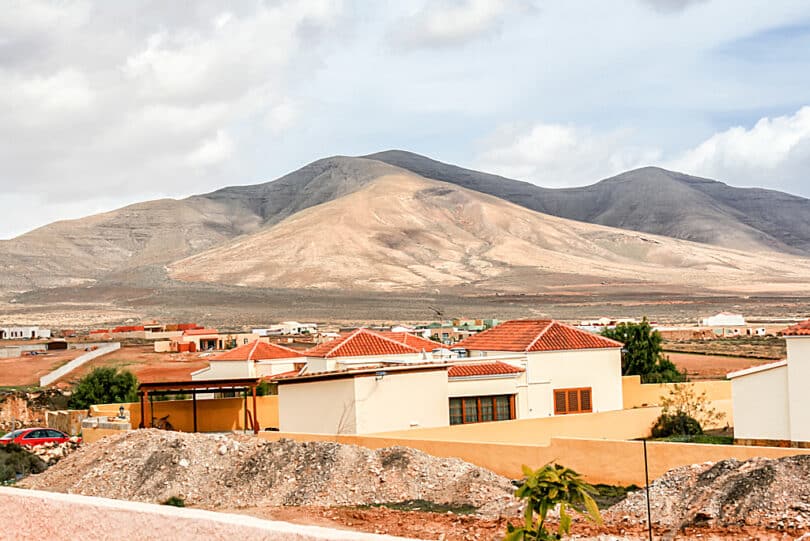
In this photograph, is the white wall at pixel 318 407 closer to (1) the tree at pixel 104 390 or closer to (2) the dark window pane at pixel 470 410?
(2) the dark window pane at pixel 470 410

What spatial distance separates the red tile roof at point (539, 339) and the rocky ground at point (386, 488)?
40.7 feet

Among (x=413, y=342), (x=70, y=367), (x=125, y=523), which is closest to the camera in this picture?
(x=125, y=523)

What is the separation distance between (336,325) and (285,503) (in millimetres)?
106133

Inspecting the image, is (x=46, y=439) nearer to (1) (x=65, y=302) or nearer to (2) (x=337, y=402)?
(2) (x=337, y=402)

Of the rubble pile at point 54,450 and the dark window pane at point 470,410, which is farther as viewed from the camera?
the dark window pane at point 470,410

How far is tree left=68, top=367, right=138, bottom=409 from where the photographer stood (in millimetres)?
45594

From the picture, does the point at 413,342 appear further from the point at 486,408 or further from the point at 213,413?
the point at 486,408

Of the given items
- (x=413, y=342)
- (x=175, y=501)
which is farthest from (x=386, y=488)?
(x=413, y=342)

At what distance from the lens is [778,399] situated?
88.2 feet

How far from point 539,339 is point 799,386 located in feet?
36.8

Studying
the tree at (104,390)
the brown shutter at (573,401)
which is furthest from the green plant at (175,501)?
the tree at (104,390)

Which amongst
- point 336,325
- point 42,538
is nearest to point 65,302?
point 336,325

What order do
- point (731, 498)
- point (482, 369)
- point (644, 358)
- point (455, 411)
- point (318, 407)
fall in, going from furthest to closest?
1. point (644, 358)
2. point (482, 369)
3. point (455, 411)
4. point (318, 407)
5. point (731, 498)

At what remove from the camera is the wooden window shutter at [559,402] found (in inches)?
1391
